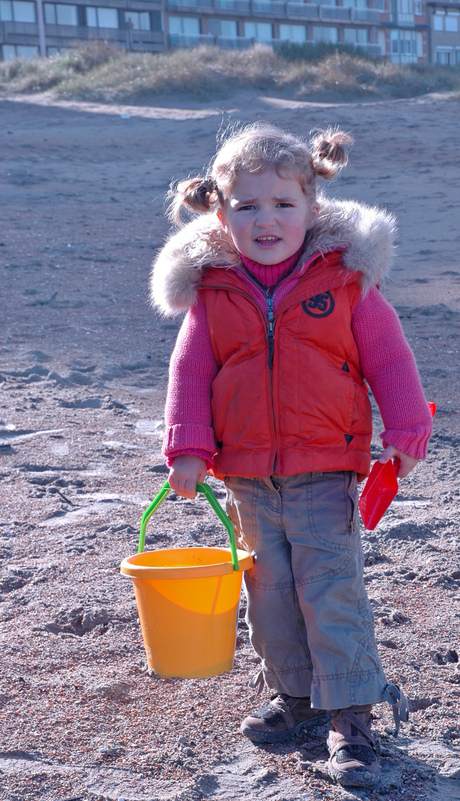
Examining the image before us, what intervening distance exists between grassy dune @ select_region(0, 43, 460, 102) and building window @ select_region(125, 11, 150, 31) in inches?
636

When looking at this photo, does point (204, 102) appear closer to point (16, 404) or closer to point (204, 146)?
point (204, 146)

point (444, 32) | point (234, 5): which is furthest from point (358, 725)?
point (444, 32)

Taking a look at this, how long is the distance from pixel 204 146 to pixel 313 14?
1250 inches

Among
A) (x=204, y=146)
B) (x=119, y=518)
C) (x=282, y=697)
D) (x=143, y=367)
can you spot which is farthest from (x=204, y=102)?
(x=282, y=697)

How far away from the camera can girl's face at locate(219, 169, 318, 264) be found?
2090 millimetres

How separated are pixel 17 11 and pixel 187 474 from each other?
3841cm

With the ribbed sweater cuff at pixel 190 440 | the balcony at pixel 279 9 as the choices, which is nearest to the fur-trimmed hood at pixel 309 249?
the ribbed sweater cuff at pixel 190 440

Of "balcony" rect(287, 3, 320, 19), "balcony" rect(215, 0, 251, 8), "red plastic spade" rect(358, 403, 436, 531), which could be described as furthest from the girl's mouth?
"balcony" rect(287, 3, 320, 19)

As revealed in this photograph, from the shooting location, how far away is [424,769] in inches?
76.2

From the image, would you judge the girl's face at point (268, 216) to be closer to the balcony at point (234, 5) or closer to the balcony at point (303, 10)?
the balcony at point (234, 5)

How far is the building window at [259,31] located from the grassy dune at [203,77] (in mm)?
18419

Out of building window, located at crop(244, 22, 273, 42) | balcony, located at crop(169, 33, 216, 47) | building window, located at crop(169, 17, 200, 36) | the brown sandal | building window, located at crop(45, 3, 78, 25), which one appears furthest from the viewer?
building window, located at crop(244, 22, 273, 42)

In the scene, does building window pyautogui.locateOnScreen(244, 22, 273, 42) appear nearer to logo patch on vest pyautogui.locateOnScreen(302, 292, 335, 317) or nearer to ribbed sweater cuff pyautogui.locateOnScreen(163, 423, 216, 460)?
logo patch on vest pyautogui.locateOnScreen(302, 292, 335, 317)

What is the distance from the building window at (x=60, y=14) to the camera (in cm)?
3622
